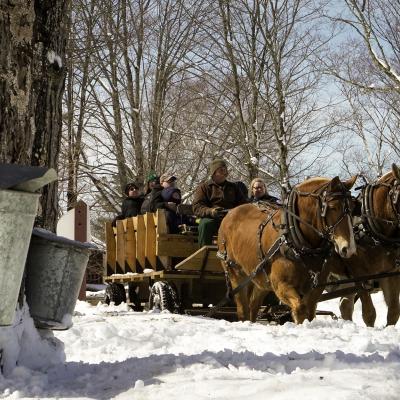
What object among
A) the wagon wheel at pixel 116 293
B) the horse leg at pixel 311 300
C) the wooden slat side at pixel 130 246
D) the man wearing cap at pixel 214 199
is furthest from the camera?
the wagon wheel at pixel 116 293

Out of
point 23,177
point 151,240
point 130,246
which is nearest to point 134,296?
point 130,246

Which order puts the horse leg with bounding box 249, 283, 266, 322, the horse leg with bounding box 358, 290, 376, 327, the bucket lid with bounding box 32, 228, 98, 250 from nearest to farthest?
1. the bucket lid with bounding box 32, 228, 98, 250
2. the horse leg with bounding box 358, 290, 376, 327
3. the horse leg with bounding box 249, 283, 266, 322

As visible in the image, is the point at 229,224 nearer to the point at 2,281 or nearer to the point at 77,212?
the point at 77,212

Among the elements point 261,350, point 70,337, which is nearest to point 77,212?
point 70,337

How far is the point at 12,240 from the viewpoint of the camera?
151 inches

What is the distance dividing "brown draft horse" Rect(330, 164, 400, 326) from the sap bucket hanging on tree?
5.41 metres

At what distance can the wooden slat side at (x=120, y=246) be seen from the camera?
42.9 ft

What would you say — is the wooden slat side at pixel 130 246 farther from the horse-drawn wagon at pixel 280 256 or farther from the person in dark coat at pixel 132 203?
the person in dark coat at pixel 132 203

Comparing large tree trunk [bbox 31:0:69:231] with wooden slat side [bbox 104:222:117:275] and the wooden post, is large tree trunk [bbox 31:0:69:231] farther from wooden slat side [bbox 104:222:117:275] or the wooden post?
wooden slat side [bbox 104:222:117:275]

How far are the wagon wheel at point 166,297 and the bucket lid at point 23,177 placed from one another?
267 inches

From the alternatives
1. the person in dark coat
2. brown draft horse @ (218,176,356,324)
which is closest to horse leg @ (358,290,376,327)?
brown draft horse @ (218,176,356,324)

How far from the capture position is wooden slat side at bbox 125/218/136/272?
498 inches

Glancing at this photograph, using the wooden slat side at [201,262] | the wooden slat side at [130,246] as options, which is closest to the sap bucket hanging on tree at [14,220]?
the wooden slat side at [201,262]

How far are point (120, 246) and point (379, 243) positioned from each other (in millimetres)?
5586
